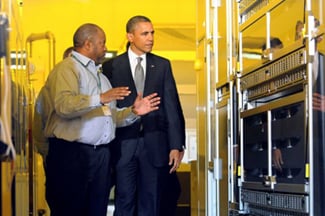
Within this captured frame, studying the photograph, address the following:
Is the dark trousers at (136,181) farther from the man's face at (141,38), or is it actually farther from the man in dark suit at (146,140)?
the man's face at (141,38)

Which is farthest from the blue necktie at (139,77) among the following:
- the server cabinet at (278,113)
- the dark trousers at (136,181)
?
the server cabinet at (278,113)

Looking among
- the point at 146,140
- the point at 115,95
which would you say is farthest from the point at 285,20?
the point at 146,140

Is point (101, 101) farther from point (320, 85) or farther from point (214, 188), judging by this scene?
point (320, 85)

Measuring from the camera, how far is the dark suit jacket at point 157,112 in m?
3.75

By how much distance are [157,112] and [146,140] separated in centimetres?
19

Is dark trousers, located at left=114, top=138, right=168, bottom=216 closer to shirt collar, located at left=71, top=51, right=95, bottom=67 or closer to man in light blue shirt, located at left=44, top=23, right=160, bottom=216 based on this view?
man in light blue shirt, located at left=44, top=23, right=160, bottom=216

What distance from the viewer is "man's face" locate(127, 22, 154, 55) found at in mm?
3906

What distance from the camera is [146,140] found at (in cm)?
374

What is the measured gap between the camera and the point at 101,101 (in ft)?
10.3

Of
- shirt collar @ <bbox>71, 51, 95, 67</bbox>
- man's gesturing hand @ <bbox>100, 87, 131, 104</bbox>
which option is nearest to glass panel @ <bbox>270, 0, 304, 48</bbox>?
man's gesturing hand @ <bbox>100, 87, 131, 104</bbox>

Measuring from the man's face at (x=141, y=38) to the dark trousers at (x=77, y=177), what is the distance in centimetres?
76

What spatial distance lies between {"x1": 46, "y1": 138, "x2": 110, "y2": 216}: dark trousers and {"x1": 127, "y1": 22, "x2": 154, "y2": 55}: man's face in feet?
2.50

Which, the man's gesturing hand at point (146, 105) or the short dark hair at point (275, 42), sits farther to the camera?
the man's gesturing hand at point (146, 105)

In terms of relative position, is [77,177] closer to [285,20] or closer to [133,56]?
[133,56]
